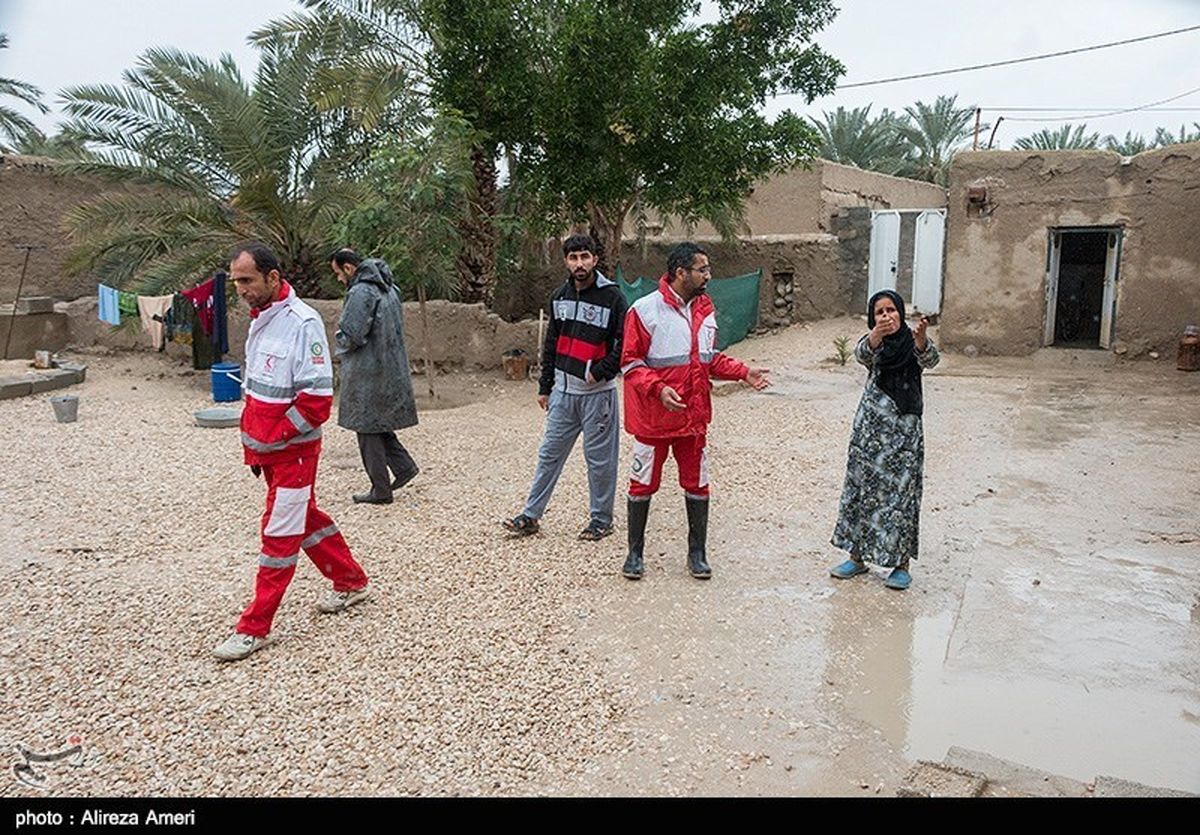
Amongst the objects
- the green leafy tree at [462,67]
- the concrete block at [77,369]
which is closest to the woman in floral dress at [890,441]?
the green leafy tree at [462,67]

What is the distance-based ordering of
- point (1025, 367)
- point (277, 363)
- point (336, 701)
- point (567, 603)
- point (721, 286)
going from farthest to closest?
point (721, 286) < point (1025, 367) < point (567, 603) < point (277, 363) < point (336, 701)

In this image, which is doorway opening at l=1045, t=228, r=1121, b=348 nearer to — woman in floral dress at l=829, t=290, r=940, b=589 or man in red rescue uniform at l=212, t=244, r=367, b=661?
woman in floral dress at l=829, t=290, r=940, b=589

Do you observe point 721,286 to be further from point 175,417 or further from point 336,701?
point 336,701

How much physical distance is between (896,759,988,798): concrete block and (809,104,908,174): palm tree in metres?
22.5

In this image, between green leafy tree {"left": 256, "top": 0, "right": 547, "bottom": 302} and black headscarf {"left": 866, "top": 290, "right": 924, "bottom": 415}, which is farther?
green leafy tree {"left": 256, "top": 0, "right": 547, "bottom": 302}

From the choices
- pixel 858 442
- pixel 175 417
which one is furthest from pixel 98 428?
pixel 858 442

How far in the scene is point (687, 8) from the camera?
36.0 feet

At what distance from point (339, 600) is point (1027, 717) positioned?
9.32 feet

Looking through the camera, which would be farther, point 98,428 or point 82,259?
point 82,259

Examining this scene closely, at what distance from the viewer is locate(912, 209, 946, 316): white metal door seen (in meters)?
15.2

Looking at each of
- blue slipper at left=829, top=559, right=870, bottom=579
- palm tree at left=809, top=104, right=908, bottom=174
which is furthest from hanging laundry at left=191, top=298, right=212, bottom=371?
palm tree at left=809, top=104, right=908, bottom=174

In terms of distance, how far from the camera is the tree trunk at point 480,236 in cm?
1190

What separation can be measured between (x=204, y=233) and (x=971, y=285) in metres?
9.50

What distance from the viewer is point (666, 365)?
15.3ft
